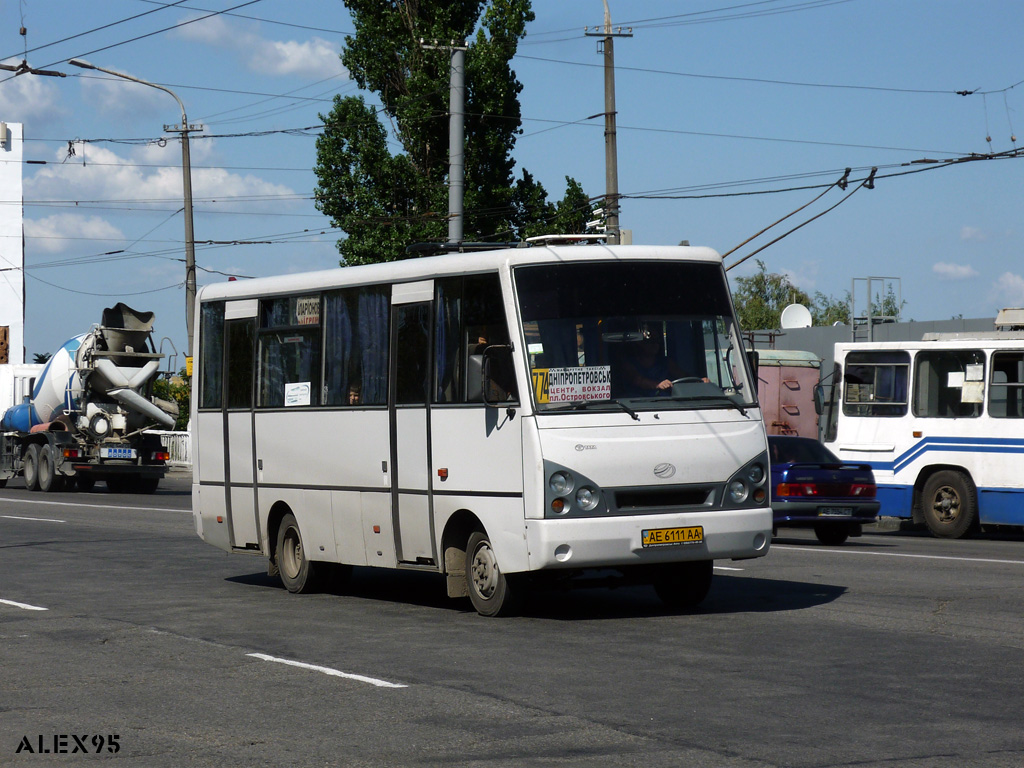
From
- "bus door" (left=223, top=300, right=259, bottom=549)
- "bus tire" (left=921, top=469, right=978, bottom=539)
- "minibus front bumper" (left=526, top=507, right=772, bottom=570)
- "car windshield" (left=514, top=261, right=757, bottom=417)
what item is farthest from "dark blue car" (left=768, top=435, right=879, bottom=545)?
"minibus front bumper" (left=526, top=507, right=772, bottom=570)

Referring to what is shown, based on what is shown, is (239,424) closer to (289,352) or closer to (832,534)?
(289,352)

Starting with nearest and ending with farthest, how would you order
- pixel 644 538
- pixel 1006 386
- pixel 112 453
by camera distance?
pixel 644 538 → pixel 1006 386 → pixel 112 453

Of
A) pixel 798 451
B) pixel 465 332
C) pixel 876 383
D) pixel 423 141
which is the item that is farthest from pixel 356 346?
pixel 423 141

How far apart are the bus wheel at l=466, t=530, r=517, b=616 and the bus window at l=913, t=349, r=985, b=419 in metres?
12.8

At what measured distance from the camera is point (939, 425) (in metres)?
23.0

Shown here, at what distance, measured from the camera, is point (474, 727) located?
7.51 meters

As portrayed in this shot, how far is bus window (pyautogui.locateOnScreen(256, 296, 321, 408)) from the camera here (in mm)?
14156

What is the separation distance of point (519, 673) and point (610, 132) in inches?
836

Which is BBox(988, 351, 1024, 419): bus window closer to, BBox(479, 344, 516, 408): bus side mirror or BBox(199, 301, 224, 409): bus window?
BBox(199, 301, 224, 409): bus window

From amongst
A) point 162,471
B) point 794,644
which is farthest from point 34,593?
point 162,471

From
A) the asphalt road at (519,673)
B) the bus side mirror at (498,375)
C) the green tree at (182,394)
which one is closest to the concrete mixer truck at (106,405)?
the green tree at (182,394)

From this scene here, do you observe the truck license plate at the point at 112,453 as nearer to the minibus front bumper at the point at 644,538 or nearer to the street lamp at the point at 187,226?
the street lamp at the point at 187,226

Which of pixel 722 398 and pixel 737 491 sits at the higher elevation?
pixel 722 398

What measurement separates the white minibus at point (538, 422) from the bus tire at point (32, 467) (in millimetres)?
24408
